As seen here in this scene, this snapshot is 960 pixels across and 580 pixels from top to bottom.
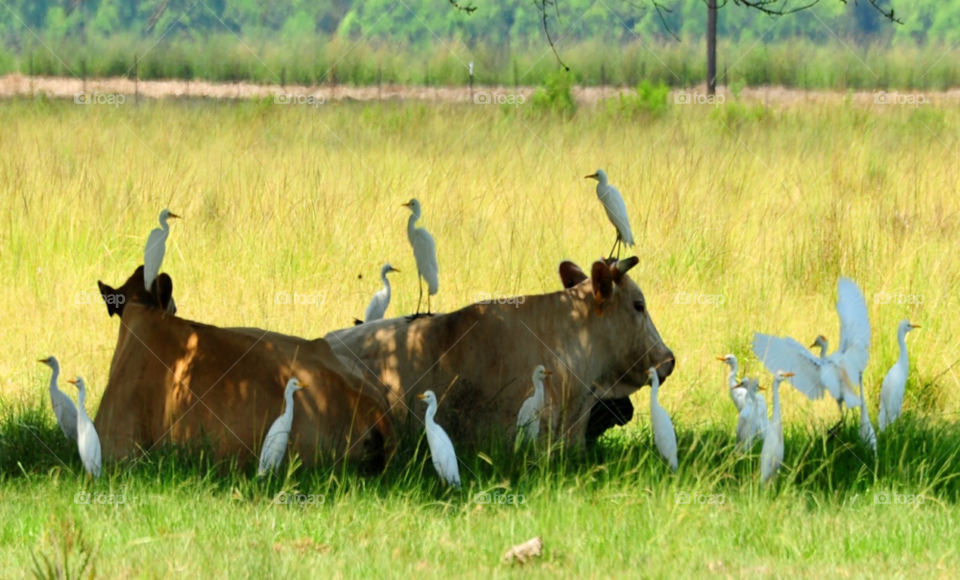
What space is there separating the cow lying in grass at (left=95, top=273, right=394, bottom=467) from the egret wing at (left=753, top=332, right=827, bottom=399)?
1.64 metres

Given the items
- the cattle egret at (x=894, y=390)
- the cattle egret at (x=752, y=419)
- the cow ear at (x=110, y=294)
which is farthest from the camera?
the cattle egret at (x=894, y=390)

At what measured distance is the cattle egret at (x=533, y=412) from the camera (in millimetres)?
5531

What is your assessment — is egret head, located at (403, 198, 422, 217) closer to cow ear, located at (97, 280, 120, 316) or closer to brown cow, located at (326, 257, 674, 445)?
brown cow, located at (326, 257, 674, 445)

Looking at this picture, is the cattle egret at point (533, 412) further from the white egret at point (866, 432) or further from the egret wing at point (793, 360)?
the white egret at point (866, 432)

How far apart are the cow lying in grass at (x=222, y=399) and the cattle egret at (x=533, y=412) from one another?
1.80ft

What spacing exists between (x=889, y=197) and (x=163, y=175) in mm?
6651

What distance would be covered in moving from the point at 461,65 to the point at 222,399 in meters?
26.9

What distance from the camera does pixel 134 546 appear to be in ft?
15.3

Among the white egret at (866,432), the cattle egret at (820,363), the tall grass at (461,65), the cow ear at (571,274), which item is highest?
the tall grass at (461,65)

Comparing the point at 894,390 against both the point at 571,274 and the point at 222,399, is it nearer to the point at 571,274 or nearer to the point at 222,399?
the point at 571,274

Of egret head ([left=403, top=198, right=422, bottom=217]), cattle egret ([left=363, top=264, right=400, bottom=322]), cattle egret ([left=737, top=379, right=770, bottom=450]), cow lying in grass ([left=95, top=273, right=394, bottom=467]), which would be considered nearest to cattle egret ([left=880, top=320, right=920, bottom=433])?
cattle egret ([left=737, top=379, right=770, bottom=450])

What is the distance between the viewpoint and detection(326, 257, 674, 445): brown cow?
5.79 m

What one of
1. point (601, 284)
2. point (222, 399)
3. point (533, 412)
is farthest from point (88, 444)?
point (601, 284)

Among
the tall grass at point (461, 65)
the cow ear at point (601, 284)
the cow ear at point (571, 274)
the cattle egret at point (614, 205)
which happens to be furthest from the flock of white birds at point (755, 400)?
the tall grass at point (461, 65)
